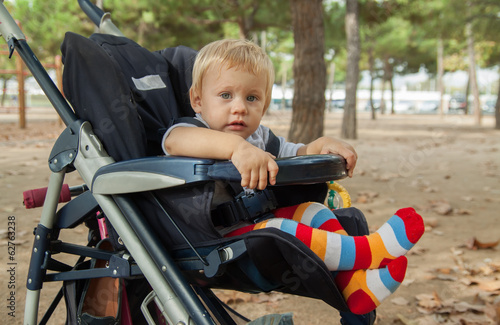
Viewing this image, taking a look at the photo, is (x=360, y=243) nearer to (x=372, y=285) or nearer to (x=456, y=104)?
(x=372, y=285)

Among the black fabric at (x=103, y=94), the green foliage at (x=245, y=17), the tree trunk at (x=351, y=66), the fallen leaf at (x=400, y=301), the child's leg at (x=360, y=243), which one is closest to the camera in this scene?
the child's leg at (x=360, y=243)

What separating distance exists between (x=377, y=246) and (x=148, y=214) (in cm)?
67

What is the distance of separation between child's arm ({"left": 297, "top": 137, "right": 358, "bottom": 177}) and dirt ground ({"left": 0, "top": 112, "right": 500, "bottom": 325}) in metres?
1.08

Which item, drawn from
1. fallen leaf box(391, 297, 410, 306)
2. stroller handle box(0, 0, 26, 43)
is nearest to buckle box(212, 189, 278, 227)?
stroller handle box(0, 0, 26, 43)

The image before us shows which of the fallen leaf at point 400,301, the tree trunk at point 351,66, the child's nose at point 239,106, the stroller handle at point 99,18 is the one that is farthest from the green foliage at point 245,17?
the child's nose at point 239,106

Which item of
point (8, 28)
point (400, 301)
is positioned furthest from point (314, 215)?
point (400, 301)

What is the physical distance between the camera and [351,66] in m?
10.7

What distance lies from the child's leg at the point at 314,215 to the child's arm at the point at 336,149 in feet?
0.48

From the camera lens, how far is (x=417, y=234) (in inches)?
51.1

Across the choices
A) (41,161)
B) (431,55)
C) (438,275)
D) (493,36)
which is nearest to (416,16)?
(493,36)

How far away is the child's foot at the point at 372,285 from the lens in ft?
4.04

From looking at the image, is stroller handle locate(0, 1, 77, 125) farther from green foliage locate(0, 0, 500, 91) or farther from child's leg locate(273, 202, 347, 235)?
green foliage locate(0, 0, 500, 91)

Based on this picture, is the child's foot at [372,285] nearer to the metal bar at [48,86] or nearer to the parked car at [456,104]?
the metal bar at [48,86]

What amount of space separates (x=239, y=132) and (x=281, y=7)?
11.8 meters
